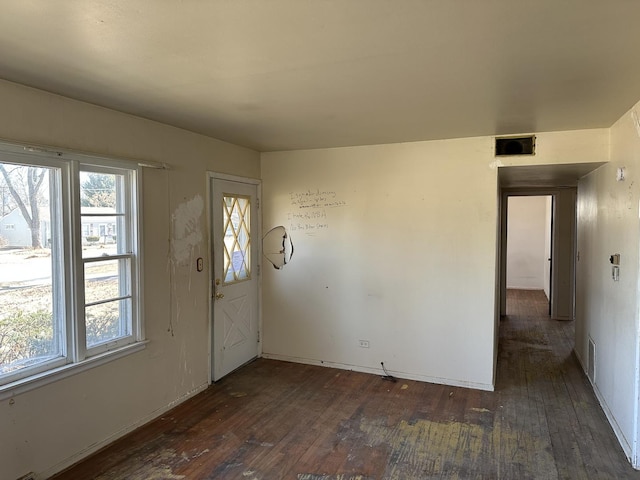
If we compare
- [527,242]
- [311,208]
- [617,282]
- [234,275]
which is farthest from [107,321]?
[527,242]

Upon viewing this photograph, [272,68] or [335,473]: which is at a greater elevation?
[272,68]

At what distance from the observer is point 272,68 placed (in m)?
2.15

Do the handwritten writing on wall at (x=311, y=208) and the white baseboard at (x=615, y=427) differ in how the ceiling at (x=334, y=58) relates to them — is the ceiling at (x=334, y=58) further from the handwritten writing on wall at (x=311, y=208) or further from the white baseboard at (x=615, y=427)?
the white baseboard at (x=615, y=427)

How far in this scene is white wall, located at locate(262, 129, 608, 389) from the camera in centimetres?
393

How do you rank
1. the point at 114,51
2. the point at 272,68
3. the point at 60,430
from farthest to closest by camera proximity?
1. the point at 60,430
2. the point at 272,68
3. the point at 114,51

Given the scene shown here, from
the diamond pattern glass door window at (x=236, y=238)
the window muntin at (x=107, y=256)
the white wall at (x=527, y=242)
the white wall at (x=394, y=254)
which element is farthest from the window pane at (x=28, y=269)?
the white wall at (x=527, y=242)

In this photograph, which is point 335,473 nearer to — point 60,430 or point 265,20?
point 60,430

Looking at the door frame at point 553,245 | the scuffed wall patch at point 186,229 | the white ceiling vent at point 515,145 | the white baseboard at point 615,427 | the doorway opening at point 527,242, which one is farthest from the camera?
the doorway opening at point 527,242

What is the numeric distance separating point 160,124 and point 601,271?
393cm

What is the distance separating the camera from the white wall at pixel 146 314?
2.44m

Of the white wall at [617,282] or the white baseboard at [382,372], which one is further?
the white baseboard at [382,372]

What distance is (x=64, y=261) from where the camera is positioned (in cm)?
266

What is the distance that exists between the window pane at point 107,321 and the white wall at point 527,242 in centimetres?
904

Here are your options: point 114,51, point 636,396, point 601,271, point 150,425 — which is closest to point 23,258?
point 114,51
